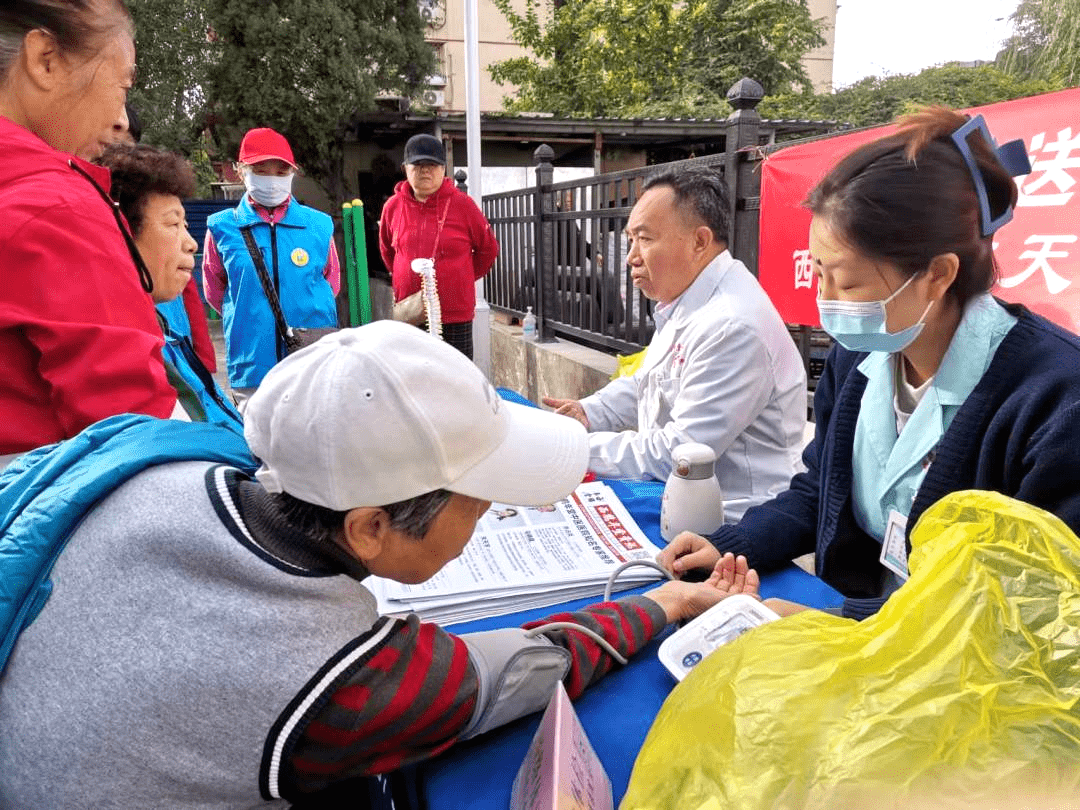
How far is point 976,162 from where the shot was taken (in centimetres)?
127

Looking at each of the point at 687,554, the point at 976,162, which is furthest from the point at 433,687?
the point at 976,162

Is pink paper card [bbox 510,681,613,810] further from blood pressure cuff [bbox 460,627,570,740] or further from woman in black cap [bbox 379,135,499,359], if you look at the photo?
woman in black cap [bbox 379,135,499,359]

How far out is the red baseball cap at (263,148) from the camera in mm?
3668

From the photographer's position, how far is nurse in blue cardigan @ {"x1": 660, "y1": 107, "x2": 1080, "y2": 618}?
118 centimetres

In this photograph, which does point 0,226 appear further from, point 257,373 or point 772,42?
point 772,42

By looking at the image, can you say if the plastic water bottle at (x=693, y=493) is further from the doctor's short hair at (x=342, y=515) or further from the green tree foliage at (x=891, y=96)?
the green tree foliage at (x=891, y=96)

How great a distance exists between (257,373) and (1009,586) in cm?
350

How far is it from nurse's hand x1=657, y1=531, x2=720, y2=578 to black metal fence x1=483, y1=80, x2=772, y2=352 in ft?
8.16

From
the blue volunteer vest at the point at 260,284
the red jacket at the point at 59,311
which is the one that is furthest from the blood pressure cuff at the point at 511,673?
the blue volunteer vest at the point at 260,284

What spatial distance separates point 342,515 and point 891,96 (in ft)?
68.9

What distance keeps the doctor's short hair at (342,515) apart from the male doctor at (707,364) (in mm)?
1155

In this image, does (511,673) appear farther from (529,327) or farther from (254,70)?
(254,70)

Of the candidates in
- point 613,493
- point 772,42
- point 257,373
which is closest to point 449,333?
point 257,373

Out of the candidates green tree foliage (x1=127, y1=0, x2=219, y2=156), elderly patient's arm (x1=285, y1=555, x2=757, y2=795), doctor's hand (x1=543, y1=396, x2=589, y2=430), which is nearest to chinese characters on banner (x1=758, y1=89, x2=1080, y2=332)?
doctor's hand (x1=543, y1=396, x2=589, y2=430)
